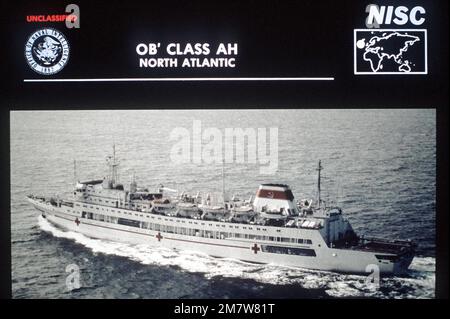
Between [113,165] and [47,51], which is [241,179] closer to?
[113,165]

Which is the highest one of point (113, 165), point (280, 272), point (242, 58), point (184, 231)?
point (242, 58)

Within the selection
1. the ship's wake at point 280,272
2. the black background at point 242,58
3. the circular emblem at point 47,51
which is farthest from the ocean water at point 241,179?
the circular emblem at point 47,51

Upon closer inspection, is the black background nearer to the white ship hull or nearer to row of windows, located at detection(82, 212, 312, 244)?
the white ship hull

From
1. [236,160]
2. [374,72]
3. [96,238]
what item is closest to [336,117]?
[374,72]

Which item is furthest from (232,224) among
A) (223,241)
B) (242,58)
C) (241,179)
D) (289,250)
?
(242,58)

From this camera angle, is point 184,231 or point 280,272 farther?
point 184,231
